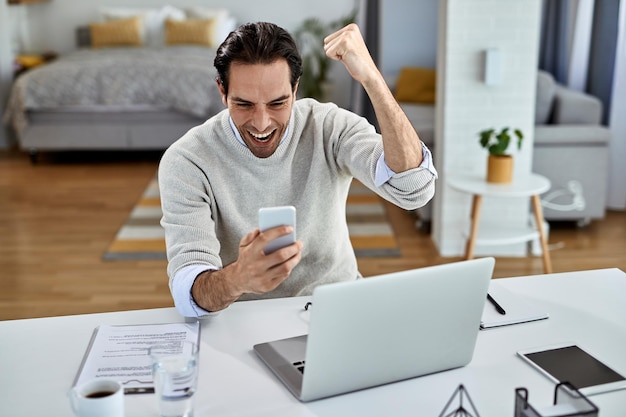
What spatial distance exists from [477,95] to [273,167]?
2.09 metres

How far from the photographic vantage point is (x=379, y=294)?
4.05 feet

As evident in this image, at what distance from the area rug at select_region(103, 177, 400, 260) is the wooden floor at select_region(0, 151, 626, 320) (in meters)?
0.06

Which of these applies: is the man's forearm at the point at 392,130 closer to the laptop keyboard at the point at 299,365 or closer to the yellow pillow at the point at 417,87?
the laptop keyboard at the point at 299,365

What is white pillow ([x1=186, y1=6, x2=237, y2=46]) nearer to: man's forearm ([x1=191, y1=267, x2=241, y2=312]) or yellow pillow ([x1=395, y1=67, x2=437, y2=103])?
yellow pillow ([x1=395, y1=67, x2=437, y2=103])

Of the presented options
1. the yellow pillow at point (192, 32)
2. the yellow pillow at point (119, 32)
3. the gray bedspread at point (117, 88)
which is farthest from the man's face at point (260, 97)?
the yellow pillow at point (119, 32)

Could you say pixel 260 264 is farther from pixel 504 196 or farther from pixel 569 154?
pixel 569 154

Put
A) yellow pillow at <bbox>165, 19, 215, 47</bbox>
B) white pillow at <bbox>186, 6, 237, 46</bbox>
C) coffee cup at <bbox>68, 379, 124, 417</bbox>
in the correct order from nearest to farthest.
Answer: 1. coffee cup at <bbox>68, 379, 124, 417</bbox>
2. yellow pillow at <bbox>165, 19, 215, 47</bbox>
3. white pillow at <bbox>186, 6, 237, 46</bbox>

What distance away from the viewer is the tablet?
1.34 meters

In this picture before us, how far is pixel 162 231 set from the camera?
4395 mm

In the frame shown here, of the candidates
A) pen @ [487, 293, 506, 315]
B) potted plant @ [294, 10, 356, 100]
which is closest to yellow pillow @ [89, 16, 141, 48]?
potted plant @ [294, 10, 356, 100]

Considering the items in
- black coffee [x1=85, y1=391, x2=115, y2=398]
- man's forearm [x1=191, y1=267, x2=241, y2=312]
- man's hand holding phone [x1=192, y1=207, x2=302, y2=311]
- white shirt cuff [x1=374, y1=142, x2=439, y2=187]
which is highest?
white shirt cuff [x1=374, y1=142, x2=439, y2=187]

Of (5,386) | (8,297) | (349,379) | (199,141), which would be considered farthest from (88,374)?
(8,297)

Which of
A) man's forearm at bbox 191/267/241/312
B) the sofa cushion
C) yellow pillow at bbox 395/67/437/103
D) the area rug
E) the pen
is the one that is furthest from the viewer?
yellow pillow at bbox 395/67/437/103

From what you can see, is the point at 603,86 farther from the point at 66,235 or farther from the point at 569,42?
the point at 66,235
